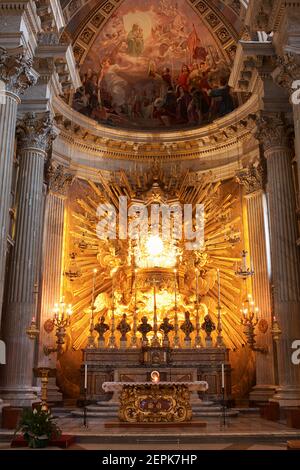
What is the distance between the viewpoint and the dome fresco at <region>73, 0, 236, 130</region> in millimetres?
16203

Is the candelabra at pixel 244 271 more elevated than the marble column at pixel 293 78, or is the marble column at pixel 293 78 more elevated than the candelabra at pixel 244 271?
the marble column at pixel 293 78

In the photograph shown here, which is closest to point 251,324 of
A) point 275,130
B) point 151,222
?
point 151,222

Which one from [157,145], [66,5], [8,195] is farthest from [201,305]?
[66,5]

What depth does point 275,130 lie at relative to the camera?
11695 mm

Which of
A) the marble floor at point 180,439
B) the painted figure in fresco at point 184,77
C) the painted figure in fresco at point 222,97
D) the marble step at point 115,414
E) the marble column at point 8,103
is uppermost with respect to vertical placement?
the painted figure in fresco at point 184,77

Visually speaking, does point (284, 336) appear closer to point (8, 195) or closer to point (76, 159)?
point (8, 195)

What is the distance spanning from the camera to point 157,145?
16688mm

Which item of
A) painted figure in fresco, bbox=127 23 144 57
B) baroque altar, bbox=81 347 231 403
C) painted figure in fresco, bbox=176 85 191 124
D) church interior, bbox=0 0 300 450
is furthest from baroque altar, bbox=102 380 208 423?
painted figure in fresco, bbox=127 23 144 57

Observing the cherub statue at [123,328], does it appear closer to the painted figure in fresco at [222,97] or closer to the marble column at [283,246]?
the marble column at [283,246]

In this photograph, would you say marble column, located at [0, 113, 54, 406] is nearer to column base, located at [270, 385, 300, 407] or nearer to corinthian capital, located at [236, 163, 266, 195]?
column base, located at [270, 385, 300, 407]

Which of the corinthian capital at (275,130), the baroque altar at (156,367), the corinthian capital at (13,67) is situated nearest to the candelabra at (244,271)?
the baroque altar at (156,367)

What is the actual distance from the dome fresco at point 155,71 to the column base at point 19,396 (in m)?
9.14

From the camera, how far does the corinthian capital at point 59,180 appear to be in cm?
1464

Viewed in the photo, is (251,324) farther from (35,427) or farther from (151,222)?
(35,427)
